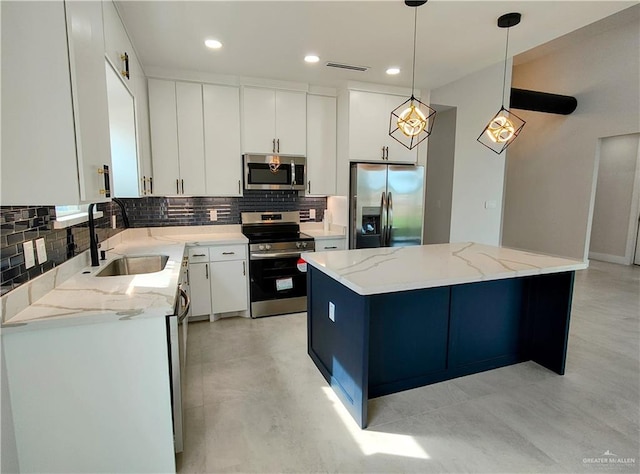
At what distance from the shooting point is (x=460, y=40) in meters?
2.83

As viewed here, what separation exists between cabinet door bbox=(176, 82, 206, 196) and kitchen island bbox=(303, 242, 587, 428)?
71.5 inches

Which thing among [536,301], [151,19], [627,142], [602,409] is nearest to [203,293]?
[151,19]

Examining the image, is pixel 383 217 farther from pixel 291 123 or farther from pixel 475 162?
pixel 291 123

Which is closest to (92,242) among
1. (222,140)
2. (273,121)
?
(222,140)

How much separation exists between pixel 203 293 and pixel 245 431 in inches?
69.6

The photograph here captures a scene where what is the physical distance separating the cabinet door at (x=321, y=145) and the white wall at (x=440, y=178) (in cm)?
269

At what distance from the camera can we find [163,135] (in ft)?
11.2

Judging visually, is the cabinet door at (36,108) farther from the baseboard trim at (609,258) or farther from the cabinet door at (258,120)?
the baseboard trim at (609,258)

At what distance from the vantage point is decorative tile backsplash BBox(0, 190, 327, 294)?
4.58 feet

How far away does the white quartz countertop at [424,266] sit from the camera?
6.11 ft

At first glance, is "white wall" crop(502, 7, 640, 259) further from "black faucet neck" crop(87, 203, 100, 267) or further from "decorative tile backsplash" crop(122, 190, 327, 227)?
"black faucet neck" crop(87, 203, 100, 267)

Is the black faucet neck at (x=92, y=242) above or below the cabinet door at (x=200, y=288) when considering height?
above

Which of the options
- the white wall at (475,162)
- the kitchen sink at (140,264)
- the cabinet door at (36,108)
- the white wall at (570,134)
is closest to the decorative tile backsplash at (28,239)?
the cabinet door at (36,108)

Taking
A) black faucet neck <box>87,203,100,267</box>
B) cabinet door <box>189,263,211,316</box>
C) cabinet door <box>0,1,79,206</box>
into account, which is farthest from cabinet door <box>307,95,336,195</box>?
cabinet door <box>0,1,79,206</box>
